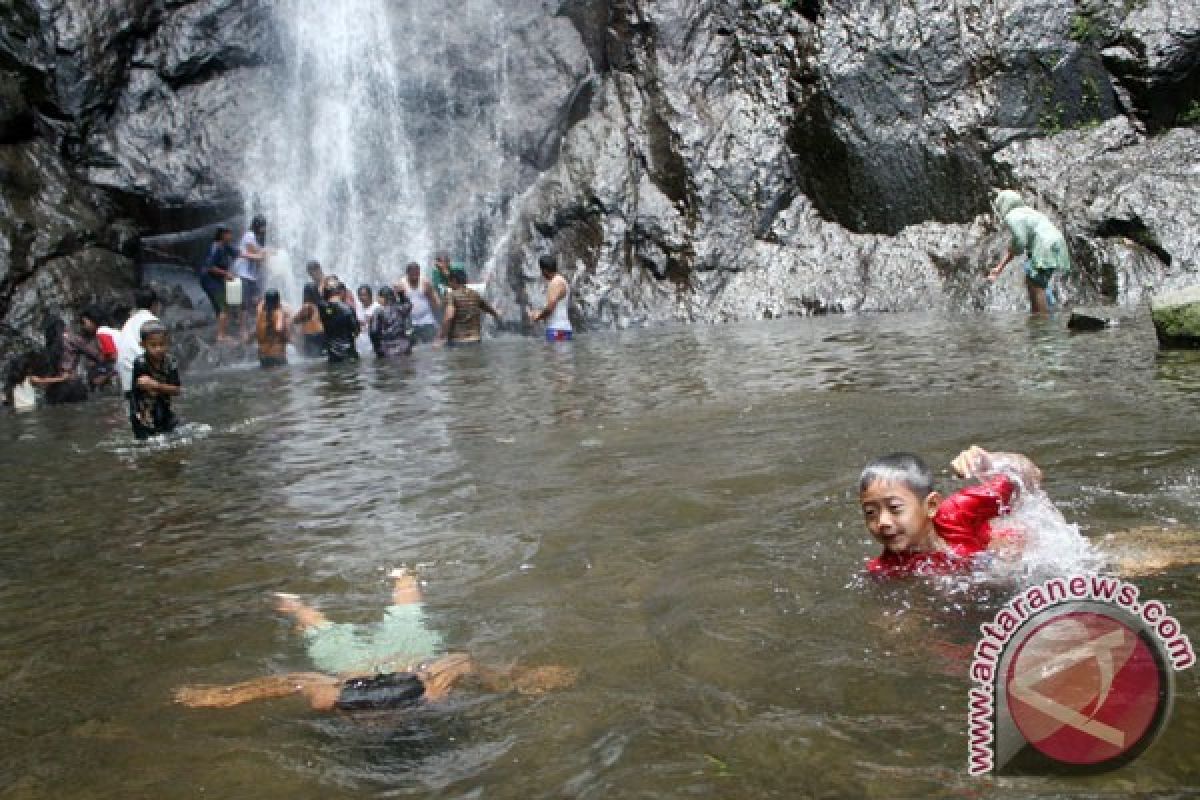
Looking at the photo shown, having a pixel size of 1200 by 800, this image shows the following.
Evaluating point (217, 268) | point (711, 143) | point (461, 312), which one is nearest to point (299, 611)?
point (461, 312)

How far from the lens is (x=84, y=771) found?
2.78 meters

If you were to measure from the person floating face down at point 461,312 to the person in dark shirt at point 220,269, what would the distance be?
4157 mm

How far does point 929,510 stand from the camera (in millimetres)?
3701

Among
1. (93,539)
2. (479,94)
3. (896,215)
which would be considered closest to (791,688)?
(93,539)

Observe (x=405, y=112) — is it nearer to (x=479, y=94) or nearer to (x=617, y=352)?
(x=479, y=94)

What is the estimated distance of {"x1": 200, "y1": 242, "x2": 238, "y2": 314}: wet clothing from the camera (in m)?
17.7

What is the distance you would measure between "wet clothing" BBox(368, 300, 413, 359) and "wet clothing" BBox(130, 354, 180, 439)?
6296 mm

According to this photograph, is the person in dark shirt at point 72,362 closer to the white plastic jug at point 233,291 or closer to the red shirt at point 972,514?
the white plastic jug at point 233,291

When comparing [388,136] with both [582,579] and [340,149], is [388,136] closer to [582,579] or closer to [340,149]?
[340,149]

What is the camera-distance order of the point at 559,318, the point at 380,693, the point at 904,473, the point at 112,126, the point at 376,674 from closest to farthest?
the point at 380,693, the point at 376,674, the point at 904,473, the point at 559,318, the point at 112,126

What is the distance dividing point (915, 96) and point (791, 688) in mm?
16857

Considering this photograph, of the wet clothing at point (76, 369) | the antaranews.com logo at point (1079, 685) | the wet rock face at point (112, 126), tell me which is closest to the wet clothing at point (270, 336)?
the wet clothing at point (76, 369)

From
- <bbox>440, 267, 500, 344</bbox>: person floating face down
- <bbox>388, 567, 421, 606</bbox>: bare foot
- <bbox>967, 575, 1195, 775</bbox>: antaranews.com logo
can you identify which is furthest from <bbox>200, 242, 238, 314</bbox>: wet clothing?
<bbox>967, 575, 1195, 775</bbox>: antaranews.com logo

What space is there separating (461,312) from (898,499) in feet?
42.7
